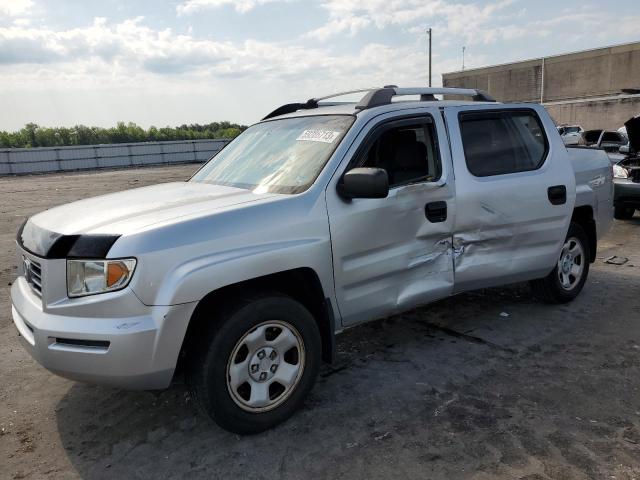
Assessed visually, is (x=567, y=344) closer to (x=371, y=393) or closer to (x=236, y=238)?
(x=371, y=393)

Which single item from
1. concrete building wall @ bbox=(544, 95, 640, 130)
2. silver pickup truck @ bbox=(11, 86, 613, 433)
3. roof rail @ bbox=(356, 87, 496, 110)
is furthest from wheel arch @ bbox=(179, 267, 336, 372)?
concrete building wall @ bbox=(544, 95, 640, 130)

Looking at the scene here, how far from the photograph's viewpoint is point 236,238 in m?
2.73

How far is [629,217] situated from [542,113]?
20.2ft

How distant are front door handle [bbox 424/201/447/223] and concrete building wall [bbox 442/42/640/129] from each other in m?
39.1

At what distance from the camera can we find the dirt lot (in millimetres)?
2676

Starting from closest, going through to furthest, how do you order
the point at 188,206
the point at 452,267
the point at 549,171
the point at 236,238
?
the point at 236,238 < the point at 188,206 < the point at 452,267 < the point at 549,171

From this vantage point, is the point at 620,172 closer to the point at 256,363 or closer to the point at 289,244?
the point at 289,244

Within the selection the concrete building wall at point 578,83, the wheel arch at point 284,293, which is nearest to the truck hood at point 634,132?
the wheel arch at point 284,293

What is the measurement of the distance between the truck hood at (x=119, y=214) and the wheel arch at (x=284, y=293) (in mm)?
448

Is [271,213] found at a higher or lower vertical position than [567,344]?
higher

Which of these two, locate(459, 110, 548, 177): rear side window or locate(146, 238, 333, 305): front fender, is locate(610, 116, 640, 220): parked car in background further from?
locate(146, 238, 333, 305): front fender

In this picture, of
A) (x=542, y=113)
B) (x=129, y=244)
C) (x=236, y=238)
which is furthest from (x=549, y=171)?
(x=129, y=244)

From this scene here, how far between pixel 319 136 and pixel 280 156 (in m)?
0.30

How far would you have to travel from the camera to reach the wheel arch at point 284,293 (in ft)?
9.12
